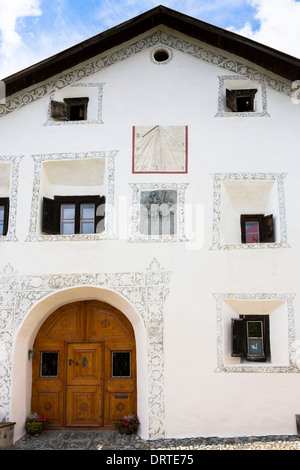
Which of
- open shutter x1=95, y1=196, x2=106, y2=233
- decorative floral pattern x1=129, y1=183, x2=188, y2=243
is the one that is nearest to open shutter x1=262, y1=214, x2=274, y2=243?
decorative floral pattern x1=129, y1=183, x2=188, y2=243

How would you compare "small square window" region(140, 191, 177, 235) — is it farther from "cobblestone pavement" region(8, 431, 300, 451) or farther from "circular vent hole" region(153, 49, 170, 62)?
"cobblestone pavement" region(8, 431, 300, 451)

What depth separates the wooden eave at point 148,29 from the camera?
29.6 feet

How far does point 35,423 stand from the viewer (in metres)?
8.56

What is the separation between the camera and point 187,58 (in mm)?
9469

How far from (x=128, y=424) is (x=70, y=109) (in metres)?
6.02

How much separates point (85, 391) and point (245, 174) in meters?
5.01

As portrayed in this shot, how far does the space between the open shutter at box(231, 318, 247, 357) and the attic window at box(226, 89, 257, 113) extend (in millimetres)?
3988

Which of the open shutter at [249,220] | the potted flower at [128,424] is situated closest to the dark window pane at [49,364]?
the potted flower at [128,424]

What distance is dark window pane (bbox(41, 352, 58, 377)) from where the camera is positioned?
917 cm

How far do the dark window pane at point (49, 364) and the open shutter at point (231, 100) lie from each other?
18.9ft

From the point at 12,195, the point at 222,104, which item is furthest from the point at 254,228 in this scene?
the point at 12,195

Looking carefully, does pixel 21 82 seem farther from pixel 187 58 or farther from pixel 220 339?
pixel 220 339

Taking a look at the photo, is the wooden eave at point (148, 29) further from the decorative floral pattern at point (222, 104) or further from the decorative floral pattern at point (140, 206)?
the decorative floral pattern at point (140, 206)
